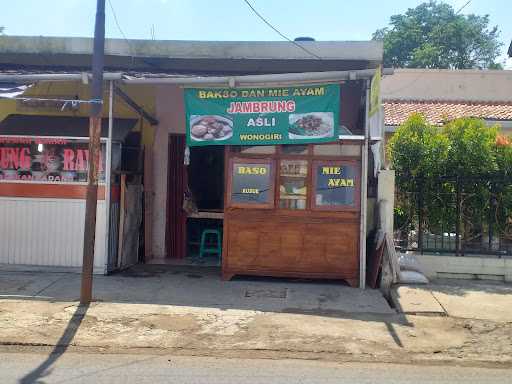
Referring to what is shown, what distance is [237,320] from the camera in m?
6.82

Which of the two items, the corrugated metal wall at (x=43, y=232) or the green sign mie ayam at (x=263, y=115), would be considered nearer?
the green sign mie ayam at (x=263, y=115)

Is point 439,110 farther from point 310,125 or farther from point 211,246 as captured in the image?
point 310,125

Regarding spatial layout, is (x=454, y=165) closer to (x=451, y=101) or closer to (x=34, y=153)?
(x=34, y=153)

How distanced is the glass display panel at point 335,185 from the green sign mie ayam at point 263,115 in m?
0.53

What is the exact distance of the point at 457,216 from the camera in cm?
945

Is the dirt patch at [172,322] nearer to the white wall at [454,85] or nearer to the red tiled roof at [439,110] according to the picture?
the red tiled roof at [439,110]

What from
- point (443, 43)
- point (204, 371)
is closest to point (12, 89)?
point (204, 371)

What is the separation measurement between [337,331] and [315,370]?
4.19 feet

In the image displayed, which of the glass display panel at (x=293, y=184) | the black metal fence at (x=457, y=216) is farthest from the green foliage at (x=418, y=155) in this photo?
the glass display panel at (x=293, y=184)

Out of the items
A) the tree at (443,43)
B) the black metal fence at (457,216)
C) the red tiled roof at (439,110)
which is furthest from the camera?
the tree at (443,43)

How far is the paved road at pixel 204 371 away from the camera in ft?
16.1

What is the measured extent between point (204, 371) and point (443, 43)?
43810mm

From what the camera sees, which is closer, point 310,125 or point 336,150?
point 310,125

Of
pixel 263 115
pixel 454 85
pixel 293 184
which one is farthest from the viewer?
pixel 454 85
